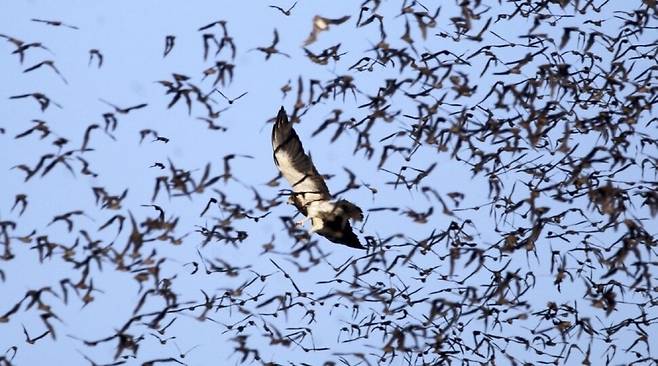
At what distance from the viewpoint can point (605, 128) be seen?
22.6 meters

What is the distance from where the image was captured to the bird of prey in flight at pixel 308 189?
25.7 meters

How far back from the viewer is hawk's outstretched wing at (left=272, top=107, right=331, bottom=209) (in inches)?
1057

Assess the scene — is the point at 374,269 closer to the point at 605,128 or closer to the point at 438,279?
the point at 438,279

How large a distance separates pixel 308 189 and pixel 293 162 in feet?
2.36

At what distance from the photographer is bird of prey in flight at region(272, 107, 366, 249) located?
25.7 m

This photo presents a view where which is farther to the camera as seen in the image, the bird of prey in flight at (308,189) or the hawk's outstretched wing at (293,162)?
the hawk's outstretched wing at (293,162)

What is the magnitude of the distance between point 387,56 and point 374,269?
3.53m

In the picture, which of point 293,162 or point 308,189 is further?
point 293,162

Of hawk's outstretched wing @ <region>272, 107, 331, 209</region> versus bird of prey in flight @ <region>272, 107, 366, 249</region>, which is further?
hawk's outstretched wing @ <region>272, 107, 331, 209</region>

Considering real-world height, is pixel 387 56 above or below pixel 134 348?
above

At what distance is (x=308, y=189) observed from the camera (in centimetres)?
2686

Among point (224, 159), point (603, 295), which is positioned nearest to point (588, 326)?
point (603, 295)

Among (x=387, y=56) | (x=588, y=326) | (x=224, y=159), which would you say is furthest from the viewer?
(x=588, y=326)

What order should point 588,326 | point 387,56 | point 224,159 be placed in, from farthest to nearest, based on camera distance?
point 588,326
point 387,56
point 224,159
